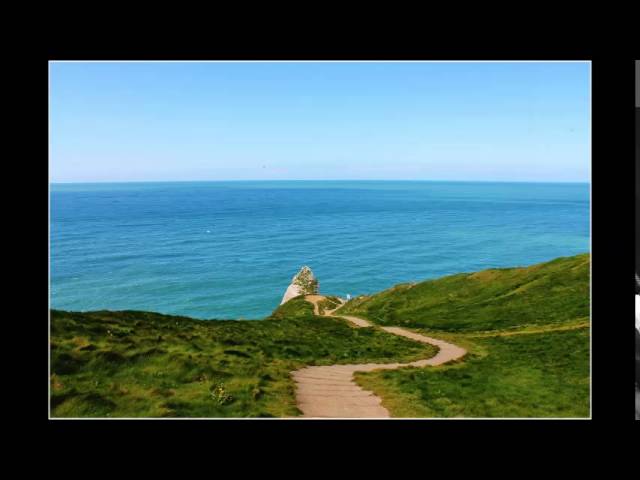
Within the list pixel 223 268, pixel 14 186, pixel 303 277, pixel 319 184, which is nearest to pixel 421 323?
pixel 303 277

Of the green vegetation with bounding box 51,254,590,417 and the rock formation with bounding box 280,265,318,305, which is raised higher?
the rock formation with bounding box 280,265,318,305

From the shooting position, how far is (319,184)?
36.3ft

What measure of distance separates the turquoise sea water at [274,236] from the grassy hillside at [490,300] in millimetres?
648

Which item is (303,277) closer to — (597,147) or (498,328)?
(498,328)

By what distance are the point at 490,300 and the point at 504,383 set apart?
4.34 metres

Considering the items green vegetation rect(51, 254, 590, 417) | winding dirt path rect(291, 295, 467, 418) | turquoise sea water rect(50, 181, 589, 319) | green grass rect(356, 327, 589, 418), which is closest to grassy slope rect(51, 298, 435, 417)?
green vegetation rect(51, 254, 590, 417)

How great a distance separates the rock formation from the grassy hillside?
1.64 meters

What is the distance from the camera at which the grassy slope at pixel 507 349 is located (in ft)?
26.9

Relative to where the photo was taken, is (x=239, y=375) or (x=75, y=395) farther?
(x=239, y=375)

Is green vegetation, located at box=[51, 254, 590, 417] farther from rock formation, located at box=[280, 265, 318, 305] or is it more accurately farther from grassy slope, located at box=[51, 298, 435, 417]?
rock formation, located at box=[280, 265, 318, 305]

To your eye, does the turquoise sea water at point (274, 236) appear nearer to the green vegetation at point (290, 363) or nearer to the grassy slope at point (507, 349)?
the green vegetation at point (290, 363)

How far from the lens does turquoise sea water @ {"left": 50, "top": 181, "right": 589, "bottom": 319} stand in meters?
9.02
